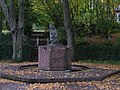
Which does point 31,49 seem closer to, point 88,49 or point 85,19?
point 88,49

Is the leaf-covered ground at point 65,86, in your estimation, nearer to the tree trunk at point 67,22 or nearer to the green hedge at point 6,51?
the tree trunk at point 67,22

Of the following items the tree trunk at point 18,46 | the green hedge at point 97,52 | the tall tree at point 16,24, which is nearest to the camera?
the tall tree at point 16,24

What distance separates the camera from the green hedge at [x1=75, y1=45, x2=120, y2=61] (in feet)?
84.5

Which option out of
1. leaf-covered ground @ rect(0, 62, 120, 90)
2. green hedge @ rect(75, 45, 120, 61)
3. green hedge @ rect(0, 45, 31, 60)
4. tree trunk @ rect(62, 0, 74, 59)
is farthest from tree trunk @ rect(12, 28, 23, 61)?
leaf-covered ground @ rect(0, 62, 120, 90)

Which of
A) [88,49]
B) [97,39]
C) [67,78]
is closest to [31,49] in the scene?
[88,49]

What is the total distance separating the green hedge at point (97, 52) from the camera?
2574 centimetres

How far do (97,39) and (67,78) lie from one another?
61.1 ft

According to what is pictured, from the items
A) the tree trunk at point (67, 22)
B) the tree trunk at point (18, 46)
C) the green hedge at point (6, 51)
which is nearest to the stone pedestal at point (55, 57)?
the tree trunk at point (67, 22)

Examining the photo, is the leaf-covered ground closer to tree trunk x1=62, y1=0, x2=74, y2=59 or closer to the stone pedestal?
the stone pedestal

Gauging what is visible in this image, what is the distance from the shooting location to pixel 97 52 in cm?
2638

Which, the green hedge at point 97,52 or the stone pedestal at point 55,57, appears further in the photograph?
the green hedge at point 97,52

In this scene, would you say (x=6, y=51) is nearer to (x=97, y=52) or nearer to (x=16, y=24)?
(x=16, y=24)

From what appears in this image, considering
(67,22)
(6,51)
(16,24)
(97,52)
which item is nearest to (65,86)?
(67,22)

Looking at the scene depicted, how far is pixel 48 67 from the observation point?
52.2 ft
